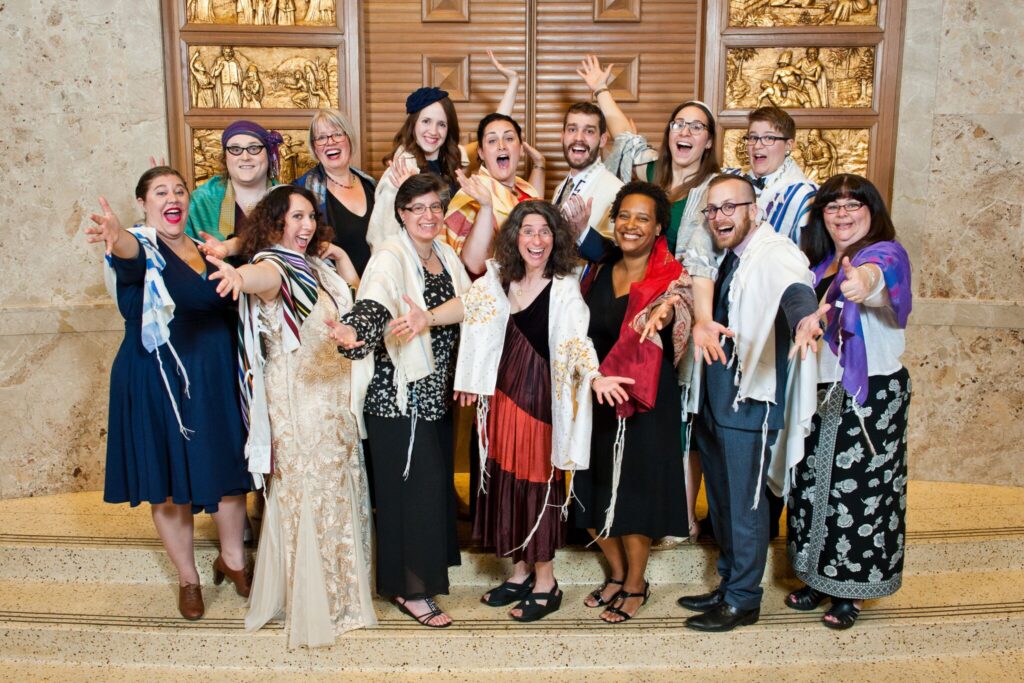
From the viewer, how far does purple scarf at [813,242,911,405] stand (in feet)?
9.07

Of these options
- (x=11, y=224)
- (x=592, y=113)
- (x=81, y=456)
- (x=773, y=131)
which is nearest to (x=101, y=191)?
(x=11, y=224)

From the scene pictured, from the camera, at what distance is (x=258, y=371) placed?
288cm

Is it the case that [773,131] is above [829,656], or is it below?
above

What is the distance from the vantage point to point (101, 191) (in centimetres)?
410

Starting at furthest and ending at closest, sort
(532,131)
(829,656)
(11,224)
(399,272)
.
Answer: (532,131)
(11,224)
(829,656)
(399,272)

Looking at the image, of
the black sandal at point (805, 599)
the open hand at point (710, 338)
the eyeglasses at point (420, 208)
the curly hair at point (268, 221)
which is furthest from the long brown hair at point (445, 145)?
the black sandal at point (805, 599)

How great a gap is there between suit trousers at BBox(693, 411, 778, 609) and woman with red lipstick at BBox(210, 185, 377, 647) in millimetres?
1295

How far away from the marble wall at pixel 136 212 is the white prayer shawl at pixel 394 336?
1924mm

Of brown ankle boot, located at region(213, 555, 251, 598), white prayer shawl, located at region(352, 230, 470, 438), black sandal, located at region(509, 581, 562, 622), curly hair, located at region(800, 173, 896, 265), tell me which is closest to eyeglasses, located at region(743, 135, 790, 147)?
curly hair, located at region(800, 173, 896, 265)

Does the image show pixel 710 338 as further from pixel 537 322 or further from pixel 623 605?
pixel 623 605

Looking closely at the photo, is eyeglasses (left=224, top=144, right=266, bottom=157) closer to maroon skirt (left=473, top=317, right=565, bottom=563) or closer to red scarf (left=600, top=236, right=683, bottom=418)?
maroon skirt (left=473, top=317, right=565, bottom=563)

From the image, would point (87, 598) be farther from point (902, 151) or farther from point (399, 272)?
point (902, 151)

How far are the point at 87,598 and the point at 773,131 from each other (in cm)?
337

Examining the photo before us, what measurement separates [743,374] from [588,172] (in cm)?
110
